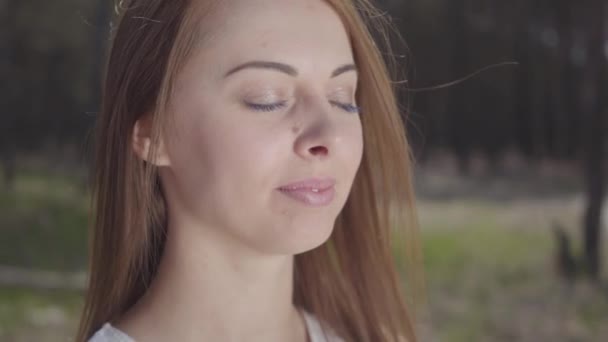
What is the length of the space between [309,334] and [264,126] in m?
0.41

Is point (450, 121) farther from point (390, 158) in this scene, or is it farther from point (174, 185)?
point (174, 185)

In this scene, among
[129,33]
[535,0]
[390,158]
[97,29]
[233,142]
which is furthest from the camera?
[97,29]

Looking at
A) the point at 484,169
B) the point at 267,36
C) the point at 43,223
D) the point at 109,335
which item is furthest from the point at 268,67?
the point at 43,223

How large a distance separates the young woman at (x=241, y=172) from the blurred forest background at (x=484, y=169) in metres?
0.66

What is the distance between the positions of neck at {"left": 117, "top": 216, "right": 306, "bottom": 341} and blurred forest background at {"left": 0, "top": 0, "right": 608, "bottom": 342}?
845mm

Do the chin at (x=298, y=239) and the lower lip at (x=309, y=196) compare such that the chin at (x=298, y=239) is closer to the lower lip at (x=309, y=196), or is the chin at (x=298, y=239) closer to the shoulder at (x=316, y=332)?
the lower lip at (x=309, y=196)

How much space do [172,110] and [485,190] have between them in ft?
3.84

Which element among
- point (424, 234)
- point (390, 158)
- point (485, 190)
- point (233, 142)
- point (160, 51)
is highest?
point (160, 51)

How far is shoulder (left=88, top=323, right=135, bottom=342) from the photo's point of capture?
1.03 metres

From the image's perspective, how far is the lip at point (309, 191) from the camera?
94 cm

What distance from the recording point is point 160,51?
1.00 m

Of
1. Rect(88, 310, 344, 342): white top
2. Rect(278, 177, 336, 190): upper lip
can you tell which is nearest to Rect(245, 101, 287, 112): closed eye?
Rect(278, 177, 336, 190): upper lip

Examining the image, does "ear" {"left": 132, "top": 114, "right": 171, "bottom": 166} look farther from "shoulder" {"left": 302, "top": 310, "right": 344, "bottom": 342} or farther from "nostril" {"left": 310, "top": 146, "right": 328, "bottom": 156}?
"shoulder" {"left": 302, "top": 310, "right": 344, "bottom": 342}

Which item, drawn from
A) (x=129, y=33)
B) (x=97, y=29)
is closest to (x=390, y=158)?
(x=129, y=33)
